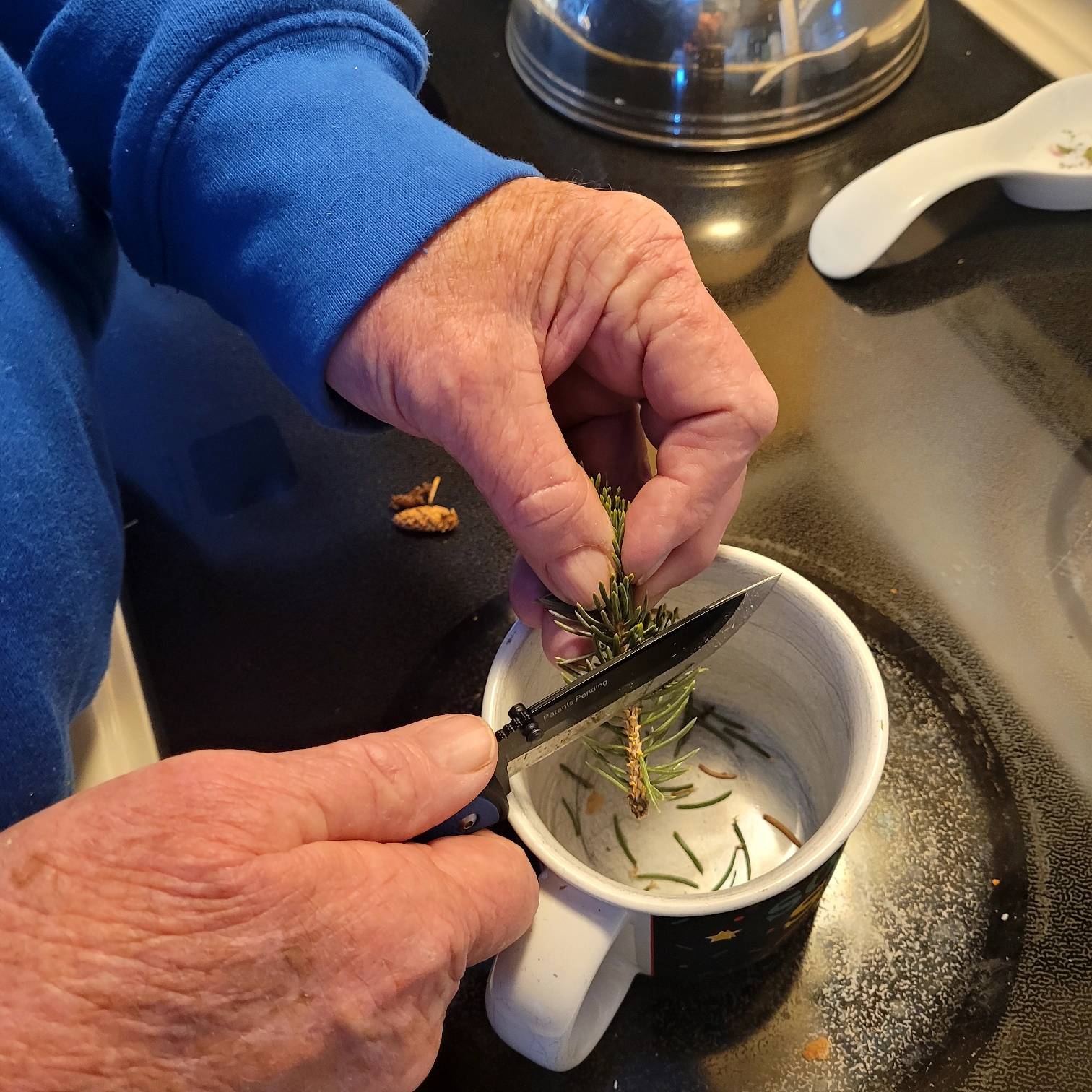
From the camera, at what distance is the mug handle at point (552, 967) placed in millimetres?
425

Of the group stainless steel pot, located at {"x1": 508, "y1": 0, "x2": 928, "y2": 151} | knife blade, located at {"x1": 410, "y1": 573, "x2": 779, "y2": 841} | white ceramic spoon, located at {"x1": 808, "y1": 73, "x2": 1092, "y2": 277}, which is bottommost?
knife blade, located at {"x1": 410, "y1": 573, "x2": 779, "y2": 841}

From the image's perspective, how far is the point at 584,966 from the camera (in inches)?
16.8

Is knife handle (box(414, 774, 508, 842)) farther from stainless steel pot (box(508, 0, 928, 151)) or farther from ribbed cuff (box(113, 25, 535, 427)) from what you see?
stainless steel pot (box(508, 0, 928, 151))

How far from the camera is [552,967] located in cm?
43

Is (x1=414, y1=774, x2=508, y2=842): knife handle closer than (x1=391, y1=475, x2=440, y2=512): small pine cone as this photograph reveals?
Yes

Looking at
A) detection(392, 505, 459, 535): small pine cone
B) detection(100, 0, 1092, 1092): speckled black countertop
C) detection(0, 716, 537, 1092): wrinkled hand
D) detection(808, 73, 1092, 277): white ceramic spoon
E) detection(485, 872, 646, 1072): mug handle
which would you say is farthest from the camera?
detection(808, 73, 1092, 277): white ceramic spoon

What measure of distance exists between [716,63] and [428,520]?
0.55 meters

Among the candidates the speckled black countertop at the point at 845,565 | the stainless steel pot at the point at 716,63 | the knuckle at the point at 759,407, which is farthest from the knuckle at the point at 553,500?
the stainless steel pot at the point at 716,63

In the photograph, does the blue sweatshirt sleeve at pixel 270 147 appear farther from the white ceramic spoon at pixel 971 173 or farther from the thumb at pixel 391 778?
the white ceramic spoon at pixel 971 173

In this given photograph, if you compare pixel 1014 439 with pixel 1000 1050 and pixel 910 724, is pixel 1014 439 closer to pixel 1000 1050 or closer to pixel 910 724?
pixel 910 724

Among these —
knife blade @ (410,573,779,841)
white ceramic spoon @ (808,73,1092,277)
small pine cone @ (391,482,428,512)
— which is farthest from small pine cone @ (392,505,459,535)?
white ceramic spoon @ (808,73,1092,277)

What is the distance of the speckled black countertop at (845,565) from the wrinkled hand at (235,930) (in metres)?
0.21

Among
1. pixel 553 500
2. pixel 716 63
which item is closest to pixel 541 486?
pixel 553 500

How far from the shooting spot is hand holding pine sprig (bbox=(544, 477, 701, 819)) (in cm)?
49
